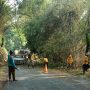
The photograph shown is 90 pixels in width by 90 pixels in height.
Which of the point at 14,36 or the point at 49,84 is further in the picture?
the point at 14,36

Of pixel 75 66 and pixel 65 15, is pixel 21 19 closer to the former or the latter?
pixel 65 15

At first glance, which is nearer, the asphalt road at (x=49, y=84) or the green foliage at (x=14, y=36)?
the asphalt road at (x=49, y=84)

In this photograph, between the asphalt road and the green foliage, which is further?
the green foliage

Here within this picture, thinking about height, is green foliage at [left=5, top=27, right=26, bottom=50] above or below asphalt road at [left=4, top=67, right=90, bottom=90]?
above

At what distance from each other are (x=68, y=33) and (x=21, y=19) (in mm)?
12278

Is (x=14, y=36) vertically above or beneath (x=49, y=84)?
above

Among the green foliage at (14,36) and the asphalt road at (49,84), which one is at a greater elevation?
the green foliage at (14,36)

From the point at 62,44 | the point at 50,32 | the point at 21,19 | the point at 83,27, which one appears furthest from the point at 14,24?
the point at 83,27

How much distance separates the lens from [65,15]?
42094mm

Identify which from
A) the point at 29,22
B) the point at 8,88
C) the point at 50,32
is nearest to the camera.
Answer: the point at 8,88

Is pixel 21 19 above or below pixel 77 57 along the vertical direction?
above

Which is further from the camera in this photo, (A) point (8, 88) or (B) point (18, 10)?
(B) point (18, 10)

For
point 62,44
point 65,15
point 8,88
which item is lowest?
point 8,88

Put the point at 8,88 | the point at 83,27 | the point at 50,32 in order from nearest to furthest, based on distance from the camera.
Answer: the point at 8,88 < the point at 83,27 < the point at 50,32
